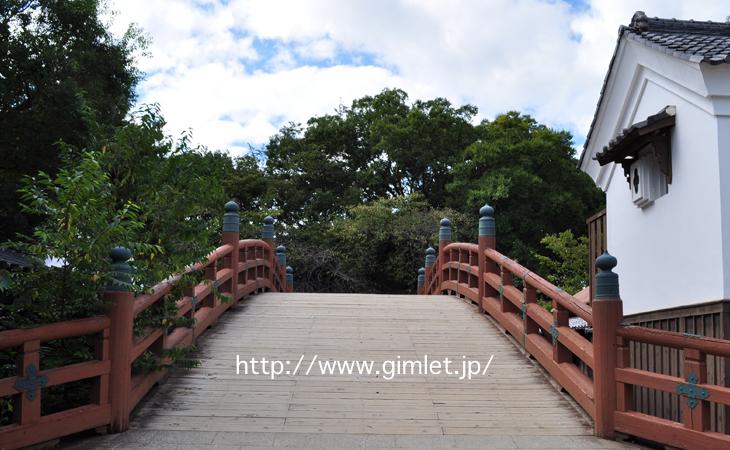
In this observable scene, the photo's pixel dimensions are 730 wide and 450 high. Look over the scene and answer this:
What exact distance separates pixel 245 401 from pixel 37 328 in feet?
6.64

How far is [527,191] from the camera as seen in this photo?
24.5 metres

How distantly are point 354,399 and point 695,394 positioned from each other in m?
2.74

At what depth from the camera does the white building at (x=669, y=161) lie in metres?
6.13

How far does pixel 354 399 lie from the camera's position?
19.9 ft

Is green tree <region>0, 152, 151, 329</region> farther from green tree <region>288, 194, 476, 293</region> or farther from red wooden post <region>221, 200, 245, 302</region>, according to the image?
green tree <region>288, 194, 476, 293</region>

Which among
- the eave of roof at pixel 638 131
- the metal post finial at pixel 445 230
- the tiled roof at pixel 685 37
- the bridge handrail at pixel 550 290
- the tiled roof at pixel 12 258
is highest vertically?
the tiled roof at pixel 685 37

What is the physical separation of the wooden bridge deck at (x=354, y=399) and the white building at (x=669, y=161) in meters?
1.73

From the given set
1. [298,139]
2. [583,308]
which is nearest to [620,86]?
[583,308]

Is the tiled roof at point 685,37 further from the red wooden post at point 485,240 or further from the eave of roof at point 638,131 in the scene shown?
the red wooden post at point 485,240

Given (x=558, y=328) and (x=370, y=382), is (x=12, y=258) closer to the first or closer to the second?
(x=370, y=382)

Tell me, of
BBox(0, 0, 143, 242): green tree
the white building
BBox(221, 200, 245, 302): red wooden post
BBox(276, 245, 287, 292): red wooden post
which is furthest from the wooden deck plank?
BBox(0, 0, 143, 242): green tree

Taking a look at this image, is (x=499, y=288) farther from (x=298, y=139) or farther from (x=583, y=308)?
(x=298, y=139)

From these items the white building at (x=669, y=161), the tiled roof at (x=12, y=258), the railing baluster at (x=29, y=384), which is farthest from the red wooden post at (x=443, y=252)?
the railing baluster at (x=29, y=384)

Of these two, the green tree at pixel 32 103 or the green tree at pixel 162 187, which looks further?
the green tree at pixel 32 103
